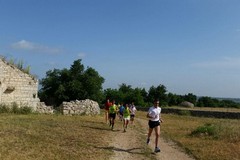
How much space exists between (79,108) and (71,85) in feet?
28.2

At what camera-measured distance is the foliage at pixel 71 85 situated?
125 ft

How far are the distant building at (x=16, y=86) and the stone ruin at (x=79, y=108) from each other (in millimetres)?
3668

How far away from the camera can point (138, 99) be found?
55875mm

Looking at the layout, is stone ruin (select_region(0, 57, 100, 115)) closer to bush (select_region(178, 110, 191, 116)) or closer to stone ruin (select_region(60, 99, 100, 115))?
stone ruin (select_region(60, 99, 100, 115))

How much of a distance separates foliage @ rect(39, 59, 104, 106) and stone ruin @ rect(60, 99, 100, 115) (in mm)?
7336

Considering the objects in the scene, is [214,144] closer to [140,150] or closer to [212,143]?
[212,143]

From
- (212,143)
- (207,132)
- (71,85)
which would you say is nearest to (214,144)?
(212,143)

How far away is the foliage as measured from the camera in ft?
125

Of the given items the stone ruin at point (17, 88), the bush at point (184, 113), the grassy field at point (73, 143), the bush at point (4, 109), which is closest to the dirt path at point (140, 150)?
the grassy field at point (73, 143)

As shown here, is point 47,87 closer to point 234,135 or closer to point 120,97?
point 120,97

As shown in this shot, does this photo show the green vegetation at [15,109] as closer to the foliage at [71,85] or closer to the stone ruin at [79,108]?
the stone ruin at [79,108]

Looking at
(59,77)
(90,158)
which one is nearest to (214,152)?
(90,158)

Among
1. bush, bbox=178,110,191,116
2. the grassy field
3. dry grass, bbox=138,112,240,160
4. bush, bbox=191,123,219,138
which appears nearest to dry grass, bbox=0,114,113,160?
the grassy field

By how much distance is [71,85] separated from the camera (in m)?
37.8
